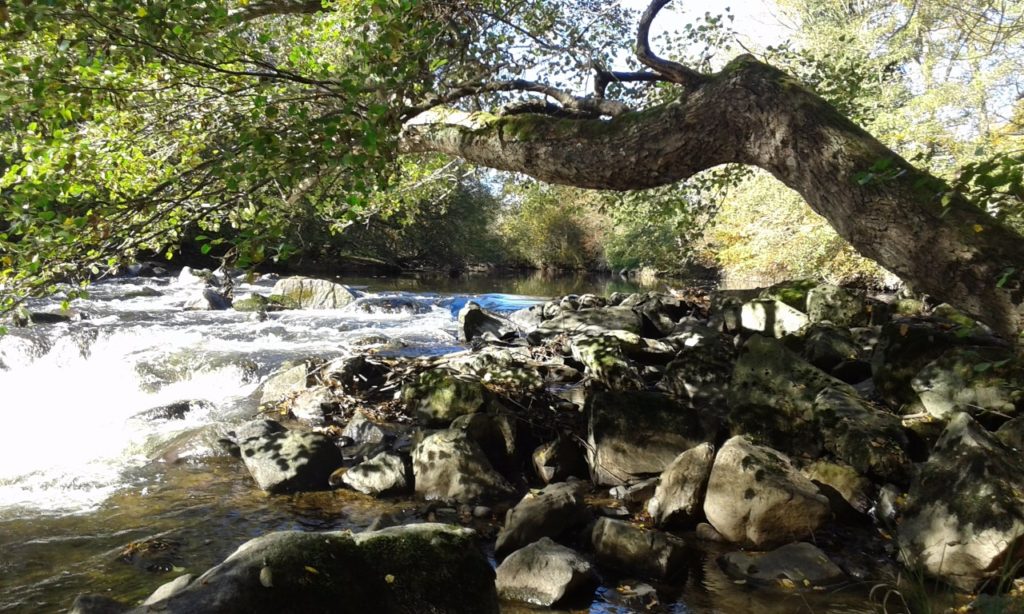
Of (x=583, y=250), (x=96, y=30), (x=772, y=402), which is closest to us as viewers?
(x=96, y=30)

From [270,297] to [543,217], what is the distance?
29289mm

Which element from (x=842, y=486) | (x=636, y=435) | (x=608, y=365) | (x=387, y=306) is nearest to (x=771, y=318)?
(x=608, y=365)

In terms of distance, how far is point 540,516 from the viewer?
213 inches

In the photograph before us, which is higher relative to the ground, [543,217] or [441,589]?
[543,217]

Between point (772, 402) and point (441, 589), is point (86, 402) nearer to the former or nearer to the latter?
point (441, 589)

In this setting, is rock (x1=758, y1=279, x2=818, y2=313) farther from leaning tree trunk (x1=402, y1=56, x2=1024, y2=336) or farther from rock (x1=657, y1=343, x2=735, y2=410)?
leaning tree trunk (x1=402, y1=56, x2=1024, y2=336)

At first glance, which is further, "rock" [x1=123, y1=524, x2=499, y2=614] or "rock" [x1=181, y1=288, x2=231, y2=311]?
"rock" [x1=181, y1=288, x2=231, y2=311]

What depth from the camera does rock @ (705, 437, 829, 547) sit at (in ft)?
17.3

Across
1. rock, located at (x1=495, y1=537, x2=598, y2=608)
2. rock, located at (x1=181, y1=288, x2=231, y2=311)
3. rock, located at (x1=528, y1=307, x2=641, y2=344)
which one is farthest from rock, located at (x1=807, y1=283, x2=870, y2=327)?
rock, located at (x1=181, y1=288, x2=231, y2=311)

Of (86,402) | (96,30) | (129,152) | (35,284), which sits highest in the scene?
(96,30)

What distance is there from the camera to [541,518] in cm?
541

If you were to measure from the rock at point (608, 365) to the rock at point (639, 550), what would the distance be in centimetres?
361

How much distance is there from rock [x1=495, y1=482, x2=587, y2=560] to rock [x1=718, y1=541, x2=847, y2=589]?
1239 mm

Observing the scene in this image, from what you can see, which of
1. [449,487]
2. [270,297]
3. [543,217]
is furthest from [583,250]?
[449,487]
